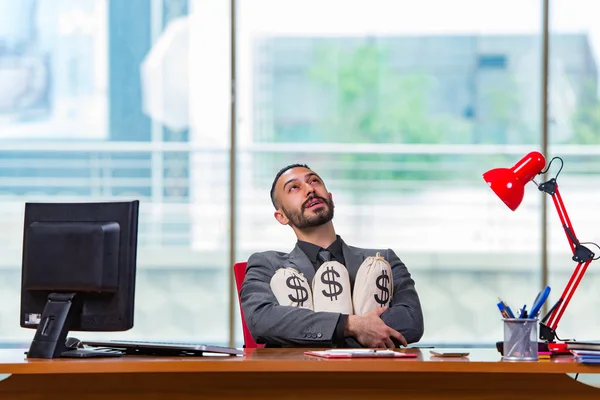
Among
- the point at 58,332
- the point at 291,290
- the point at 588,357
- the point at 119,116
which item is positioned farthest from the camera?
the point at 119,116

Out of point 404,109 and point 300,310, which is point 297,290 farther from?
point 404,109

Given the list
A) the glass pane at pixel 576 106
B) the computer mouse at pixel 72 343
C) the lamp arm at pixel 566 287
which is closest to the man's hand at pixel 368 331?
the lamp arm at pixel 566 287

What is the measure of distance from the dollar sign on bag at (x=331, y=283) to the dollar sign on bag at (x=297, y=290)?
64 mm

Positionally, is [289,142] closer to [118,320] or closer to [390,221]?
[390,221]

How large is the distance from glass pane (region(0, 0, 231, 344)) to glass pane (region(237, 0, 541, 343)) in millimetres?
219

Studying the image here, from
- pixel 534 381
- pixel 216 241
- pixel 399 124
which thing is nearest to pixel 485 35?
pixel 399 124

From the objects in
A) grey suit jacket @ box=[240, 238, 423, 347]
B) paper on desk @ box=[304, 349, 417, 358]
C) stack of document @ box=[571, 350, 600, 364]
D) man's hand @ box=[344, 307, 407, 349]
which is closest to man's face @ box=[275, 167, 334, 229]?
grey suit jacket @ box=[240, 238, 423, 347]

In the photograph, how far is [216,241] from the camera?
5.06 metres

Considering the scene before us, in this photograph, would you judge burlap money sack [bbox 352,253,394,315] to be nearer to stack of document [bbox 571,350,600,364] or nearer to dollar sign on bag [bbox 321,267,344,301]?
dollar sign on bag [bbox 321,267,344,301]

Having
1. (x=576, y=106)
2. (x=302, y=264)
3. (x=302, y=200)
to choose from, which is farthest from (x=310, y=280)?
(x=576, y=106)

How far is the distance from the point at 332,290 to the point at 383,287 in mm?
176

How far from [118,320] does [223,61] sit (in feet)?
9.19

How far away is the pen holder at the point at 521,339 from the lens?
2232mm

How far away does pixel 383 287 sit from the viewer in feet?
9.86
